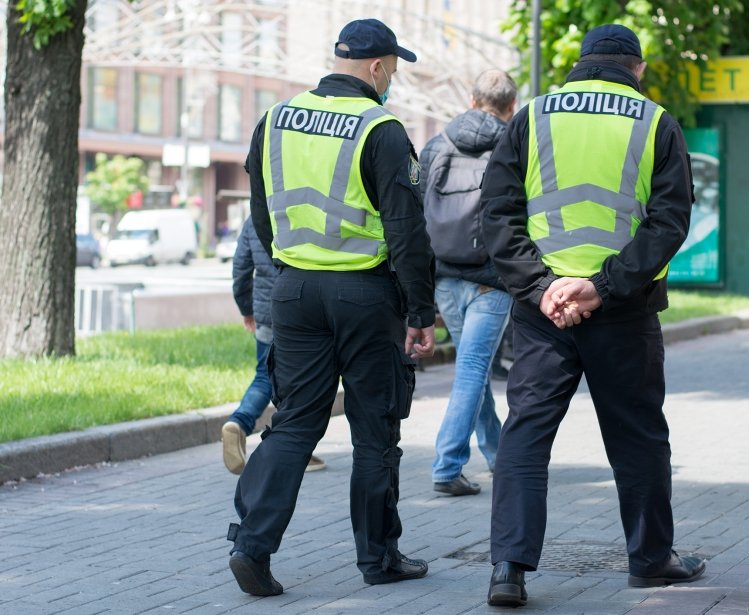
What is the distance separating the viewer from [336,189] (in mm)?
4887

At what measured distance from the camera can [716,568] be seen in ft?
17.1

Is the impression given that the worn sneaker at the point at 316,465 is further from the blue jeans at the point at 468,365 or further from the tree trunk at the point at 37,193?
the tree trunk at the point at 37,193

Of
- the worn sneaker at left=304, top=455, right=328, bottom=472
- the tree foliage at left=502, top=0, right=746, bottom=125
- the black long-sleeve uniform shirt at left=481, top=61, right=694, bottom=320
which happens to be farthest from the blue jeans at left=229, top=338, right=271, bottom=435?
the tree foliage at left=502, top=0, right=746, bottom=125

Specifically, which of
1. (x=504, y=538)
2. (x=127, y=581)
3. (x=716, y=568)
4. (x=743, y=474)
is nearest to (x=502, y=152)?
(x=504, y=538)

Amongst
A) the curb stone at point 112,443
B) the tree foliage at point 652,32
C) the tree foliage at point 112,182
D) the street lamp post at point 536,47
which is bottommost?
the curb stone at point 112,443

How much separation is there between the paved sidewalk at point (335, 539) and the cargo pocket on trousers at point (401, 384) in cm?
61

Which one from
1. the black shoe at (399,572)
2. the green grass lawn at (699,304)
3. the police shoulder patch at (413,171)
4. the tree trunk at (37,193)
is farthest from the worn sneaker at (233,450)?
the green grass lawn at (699,304)

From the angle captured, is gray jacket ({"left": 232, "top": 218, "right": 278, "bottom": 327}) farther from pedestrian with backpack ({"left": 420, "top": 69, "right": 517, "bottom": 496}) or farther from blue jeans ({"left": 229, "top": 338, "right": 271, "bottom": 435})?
pedestrian with backpack ({"left": 420, "top": 69, "right": 517, "bottom": 496})

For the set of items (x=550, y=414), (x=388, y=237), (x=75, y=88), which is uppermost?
(x=75, y=88)

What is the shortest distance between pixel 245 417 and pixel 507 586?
3.03m

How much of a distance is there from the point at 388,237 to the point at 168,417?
415cm

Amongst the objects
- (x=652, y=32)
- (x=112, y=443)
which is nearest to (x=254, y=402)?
(x=112, y=443)

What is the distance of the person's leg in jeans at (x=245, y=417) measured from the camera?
715 centimetres

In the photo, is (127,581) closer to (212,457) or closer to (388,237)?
(388,237)
